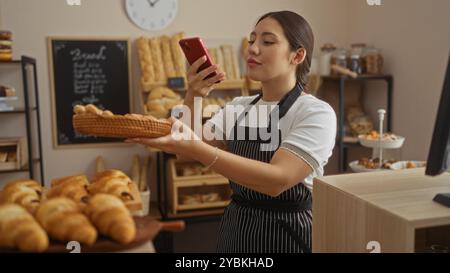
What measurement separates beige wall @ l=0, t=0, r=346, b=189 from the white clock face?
5 cm

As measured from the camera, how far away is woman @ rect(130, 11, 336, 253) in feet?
4.46

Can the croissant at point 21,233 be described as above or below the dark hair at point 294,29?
below

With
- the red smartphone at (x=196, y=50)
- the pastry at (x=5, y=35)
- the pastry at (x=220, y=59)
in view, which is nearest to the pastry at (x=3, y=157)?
the pastry at (x=5, y=35)

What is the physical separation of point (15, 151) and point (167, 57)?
117 centimetres

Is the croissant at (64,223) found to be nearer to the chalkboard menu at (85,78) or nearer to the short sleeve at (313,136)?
the short sleeve at (313,136)

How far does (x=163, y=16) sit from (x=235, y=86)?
0.72 m

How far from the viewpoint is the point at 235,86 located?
3307 millimetres

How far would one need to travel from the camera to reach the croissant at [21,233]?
671 millimetres

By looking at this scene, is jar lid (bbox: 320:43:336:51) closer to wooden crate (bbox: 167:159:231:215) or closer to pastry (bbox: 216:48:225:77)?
pastry (bbox: 216:48:225:77)

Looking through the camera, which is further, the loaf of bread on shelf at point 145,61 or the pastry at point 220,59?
the pastry at point 220,59

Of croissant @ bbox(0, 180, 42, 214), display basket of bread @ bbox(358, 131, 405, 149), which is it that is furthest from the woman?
display basket of bread @ bbox(358, 131, 405, 149)

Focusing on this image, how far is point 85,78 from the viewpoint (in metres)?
3.21

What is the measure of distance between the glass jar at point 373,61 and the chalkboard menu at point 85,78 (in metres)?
1.72
